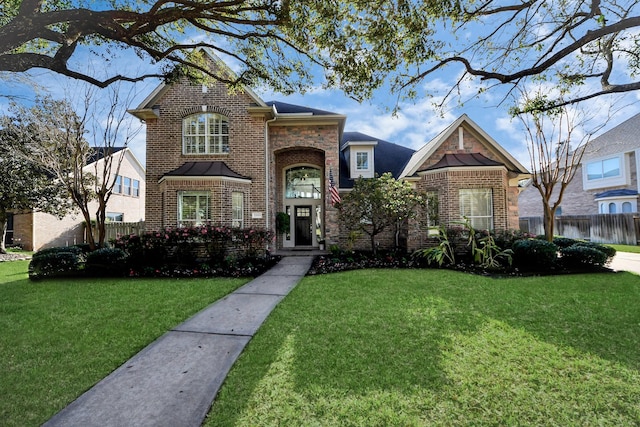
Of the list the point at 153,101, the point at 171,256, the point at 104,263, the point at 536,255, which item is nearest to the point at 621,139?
the point at 536,255

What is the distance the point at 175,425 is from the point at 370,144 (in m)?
13.9

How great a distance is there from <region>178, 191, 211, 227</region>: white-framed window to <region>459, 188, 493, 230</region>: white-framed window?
10.6 metres

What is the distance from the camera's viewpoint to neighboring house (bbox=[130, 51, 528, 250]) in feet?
38.8

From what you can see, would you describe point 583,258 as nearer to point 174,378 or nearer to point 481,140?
point 481,140

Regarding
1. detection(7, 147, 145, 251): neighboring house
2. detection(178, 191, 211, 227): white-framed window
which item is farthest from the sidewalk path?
detection(7, 147, 145, 251): neighboring house

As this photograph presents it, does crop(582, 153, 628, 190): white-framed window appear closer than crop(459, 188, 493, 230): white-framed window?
No

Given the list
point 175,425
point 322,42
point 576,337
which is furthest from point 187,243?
point 576,337

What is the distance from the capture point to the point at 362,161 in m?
15.0

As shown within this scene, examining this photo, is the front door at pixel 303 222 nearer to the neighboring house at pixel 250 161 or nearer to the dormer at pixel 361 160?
the neighboring house at pixel 250 161

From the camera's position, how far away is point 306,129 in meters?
13.2

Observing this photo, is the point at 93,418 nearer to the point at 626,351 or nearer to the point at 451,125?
the point at 626,351

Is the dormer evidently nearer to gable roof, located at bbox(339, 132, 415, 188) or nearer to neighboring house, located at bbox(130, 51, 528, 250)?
gable roof, located at bbox(339, 132, 415, 188)

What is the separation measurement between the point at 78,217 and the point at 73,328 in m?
21.7

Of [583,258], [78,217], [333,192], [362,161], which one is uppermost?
[362,161]
